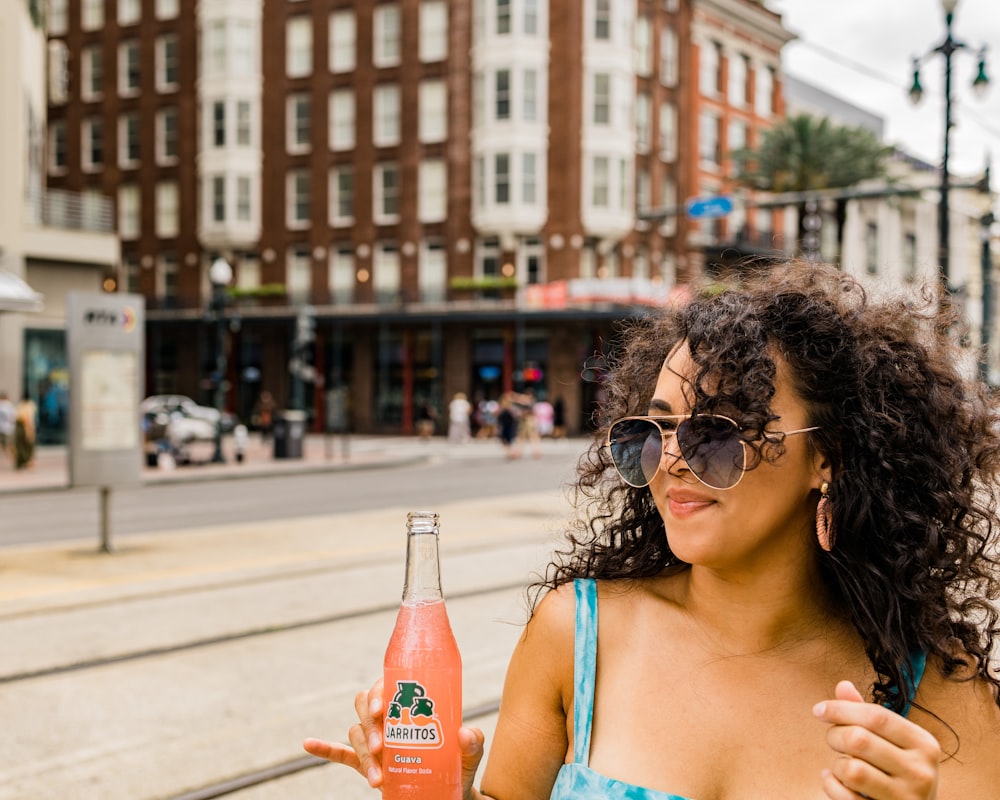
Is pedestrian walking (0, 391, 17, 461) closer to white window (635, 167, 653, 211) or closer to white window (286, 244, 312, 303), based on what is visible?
white window (286, 244, 312, 303)

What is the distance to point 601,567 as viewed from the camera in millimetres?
2264

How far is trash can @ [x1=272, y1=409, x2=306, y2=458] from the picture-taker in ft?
88.7

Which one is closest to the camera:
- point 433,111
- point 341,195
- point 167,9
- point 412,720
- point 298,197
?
point 412,720

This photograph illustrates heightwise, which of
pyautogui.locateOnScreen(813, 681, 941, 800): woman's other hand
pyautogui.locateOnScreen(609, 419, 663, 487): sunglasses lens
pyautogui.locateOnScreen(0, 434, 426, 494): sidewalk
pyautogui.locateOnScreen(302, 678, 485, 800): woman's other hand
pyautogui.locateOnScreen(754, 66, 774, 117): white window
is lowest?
pyautogui.locateOnScreen(0, 434, 426, 494): sidewalk

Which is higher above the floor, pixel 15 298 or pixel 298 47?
pixel 298 47

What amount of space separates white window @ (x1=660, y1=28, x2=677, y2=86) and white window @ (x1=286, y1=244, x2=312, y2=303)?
16063 mm

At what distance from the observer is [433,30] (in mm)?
43594

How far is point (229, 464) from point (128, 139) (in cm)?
2892

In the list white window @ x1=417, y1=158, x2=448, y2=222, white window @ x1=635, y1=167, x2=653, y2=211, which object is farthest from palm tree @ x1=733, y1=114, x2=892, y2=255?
white window @ x1=417, y1=158, x2=448, y2=222

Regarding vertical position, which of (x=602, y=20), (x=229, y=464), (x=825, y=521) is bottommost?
(x=229, y=464)

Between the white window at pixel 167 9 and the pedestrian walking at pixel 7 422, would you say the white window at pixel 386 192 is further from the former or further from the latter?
the pedestrian walking at pixel 7 422

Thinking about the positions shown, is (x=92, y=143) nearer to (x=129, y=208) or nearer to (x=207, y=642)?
(x=129, y=208)

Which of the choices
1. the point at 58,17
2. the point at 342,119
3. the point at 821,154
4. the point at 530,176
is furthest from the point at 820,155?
the point at 58,17

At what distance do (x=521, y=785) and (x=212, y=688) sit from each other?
393cm
